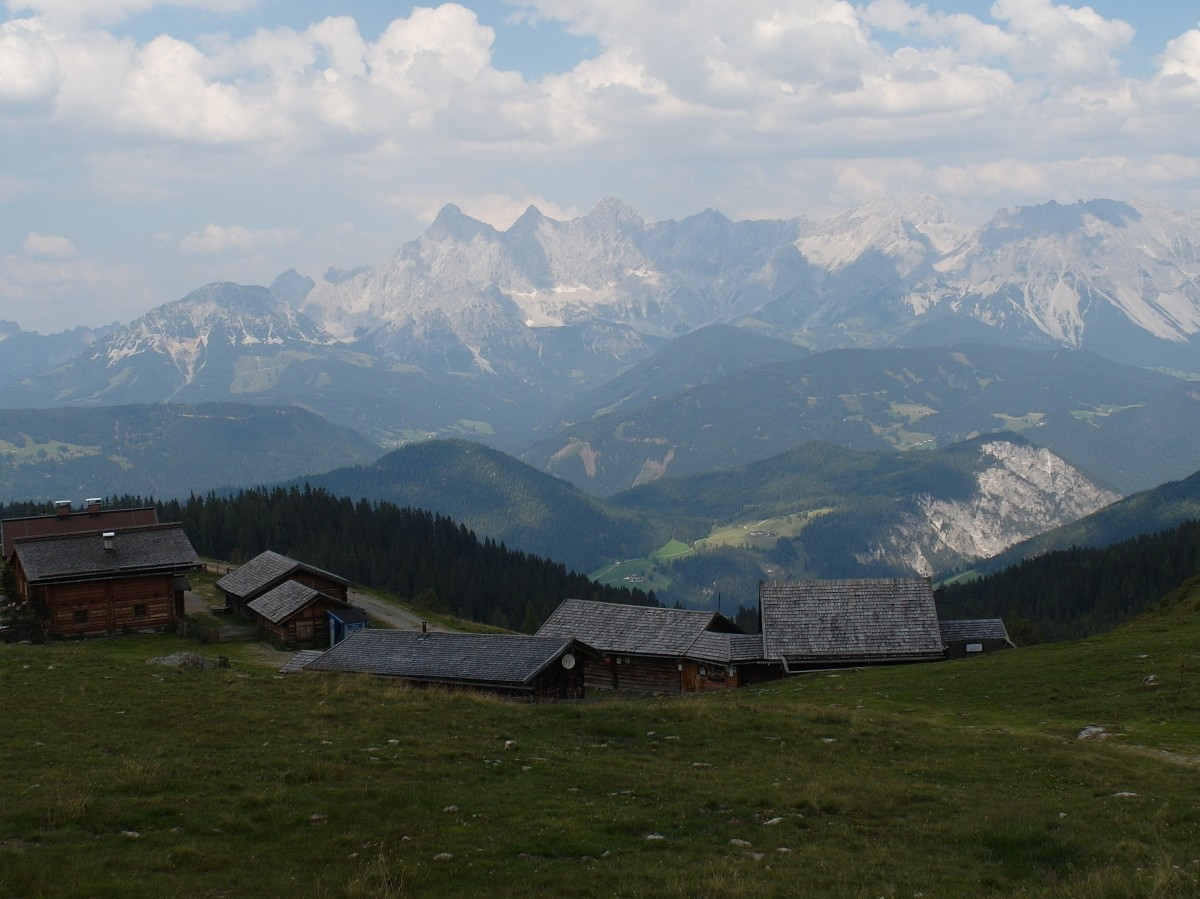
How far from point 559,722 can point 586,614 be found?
1493 inches

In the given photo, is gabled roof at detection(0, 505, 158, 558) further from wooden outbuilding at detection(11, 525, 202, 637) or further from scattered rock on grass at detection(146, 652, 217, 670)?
scattered rock on grass at detection(146, 652, 217, 670)

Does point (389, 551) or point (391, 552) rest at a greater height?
point (389, 551)

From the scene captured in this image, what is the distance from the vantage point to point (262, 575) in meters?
87.9

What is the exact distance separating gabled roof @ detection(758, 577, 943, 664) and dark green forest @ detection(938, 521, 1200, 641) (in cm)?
7300

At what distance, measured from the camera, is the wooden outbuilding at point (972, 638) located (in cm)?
7525

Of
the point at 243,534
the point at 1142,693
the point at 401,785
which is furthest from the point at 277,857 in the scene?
the point at 243,534

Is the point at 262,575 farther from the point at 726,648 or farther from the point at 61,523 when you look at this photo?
the point at 726,648

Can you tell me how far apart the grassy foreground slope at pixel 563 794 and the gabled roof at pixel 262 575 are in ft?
139

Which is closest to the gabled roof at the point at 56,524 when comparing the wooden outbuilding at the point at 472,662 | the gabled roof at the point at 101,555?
the gabled roof at the point at 101,555

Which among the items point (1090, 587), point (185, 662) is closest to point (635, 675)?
point (185, 662)

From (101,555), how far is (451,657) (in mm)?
34886

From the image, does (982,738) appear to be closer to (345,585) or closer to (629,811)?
(629,811)

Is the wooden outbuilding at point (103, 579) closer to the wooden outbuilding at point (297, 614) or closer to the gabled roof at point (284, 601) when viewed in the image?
the gabled roof at point (284, 601)

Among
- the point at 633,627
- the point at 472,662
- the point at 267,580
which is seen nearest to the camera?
the point at 472,662
